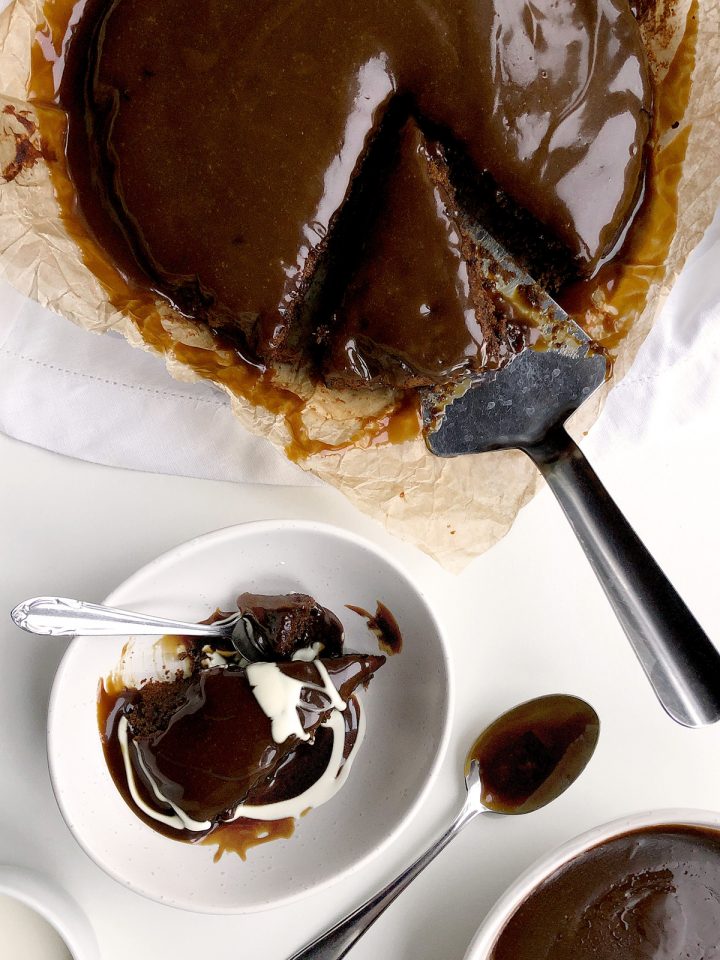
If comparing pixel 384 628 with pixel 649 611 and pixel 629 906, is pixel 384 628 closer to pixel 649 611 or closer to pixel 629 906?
pixel 649 611

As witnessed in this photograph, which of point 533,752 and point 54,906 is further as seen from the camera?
point 533,752

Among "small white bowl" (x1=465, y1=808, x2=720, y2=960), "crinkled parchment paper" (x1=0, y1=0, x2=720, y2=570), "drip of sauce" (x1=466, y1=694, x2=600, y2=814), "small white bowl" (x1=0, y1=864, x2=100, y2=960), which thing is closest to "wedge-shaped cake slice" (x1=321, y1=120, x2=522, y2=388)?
"crinkled parchment paper" (x1=0, y1=0, x2=720, y2=570)

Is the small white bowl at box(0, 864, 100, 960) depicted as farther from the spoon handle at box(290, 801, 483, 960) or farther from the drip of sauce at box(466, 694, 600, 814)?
the drip of sauce at box(466, 694, 600, 814)

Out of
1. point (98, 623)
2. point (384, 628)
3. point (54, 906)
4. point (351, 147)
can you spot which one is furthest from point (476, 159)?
point (54, 906)

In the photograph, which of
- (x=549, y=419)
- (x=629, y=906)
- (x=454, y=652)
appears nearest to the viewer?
(x=549, y=419)

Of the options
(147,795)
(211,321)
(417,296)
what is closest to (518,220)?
(417,296)

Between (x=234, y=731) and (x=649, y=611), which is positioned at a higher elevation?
(x=649, y=611)

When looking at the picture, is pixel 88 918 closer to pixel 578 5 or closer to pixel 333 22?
pixel 333 22
